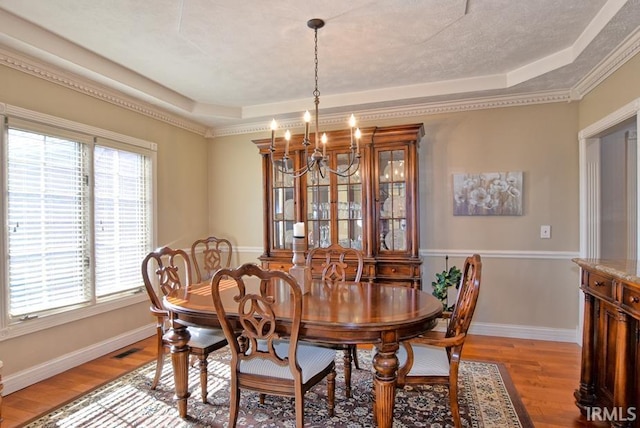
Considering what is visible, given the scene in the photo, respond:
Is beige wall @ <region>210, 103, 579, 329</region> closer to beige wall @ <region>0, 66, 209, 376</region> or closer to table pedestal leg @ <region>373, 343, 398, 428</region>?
table pedestal leg @ <region>373, 343, 398, 428</region>

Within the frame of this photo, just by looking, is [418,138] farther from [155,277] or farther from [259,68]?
[155,277]

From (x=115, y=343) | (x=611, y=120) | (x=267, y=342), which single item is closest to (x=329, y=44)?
(x=267, y=342)

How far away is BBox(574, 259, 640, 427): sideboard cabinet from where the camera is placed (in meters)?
1.75

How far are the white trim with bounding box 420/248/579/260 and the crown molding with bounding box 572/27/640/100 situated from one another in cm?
153

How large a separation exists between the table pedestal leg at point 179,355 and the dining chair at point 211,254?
2.38 meters

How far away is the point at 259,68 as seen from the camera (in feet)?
10.7

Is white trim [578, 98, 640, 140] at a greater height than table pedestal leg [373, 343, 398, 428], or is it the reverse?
white trim [578, 98, 640, 140]

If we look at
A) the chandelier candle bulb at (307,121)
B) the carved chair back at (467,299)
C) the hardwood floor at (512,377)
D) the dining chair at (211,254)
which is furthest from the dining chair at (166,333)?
the dining chair at (211,254)

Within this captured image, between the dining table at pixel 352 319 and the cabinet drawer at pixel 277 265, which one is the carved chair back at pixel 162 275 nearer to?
the dining table at pixel 352 319

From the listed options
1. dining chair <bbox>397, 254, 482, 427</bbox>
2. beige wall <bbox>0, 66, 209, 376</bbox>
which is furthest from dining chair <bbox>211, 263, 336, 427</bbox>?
beige wall <bbox>0, 66, 209, 376</bbox>

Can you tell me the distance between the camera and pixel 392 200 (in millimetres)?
3744

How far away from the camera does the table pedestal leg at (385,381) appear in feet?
5.81

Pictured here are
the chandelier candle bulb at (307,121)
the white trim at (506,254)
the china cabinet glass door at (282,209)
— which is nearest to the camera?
the chandelier candle bulb at (307,121)

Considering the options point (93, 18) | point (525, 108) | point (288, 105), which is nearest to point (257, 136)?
point (288, 105)
